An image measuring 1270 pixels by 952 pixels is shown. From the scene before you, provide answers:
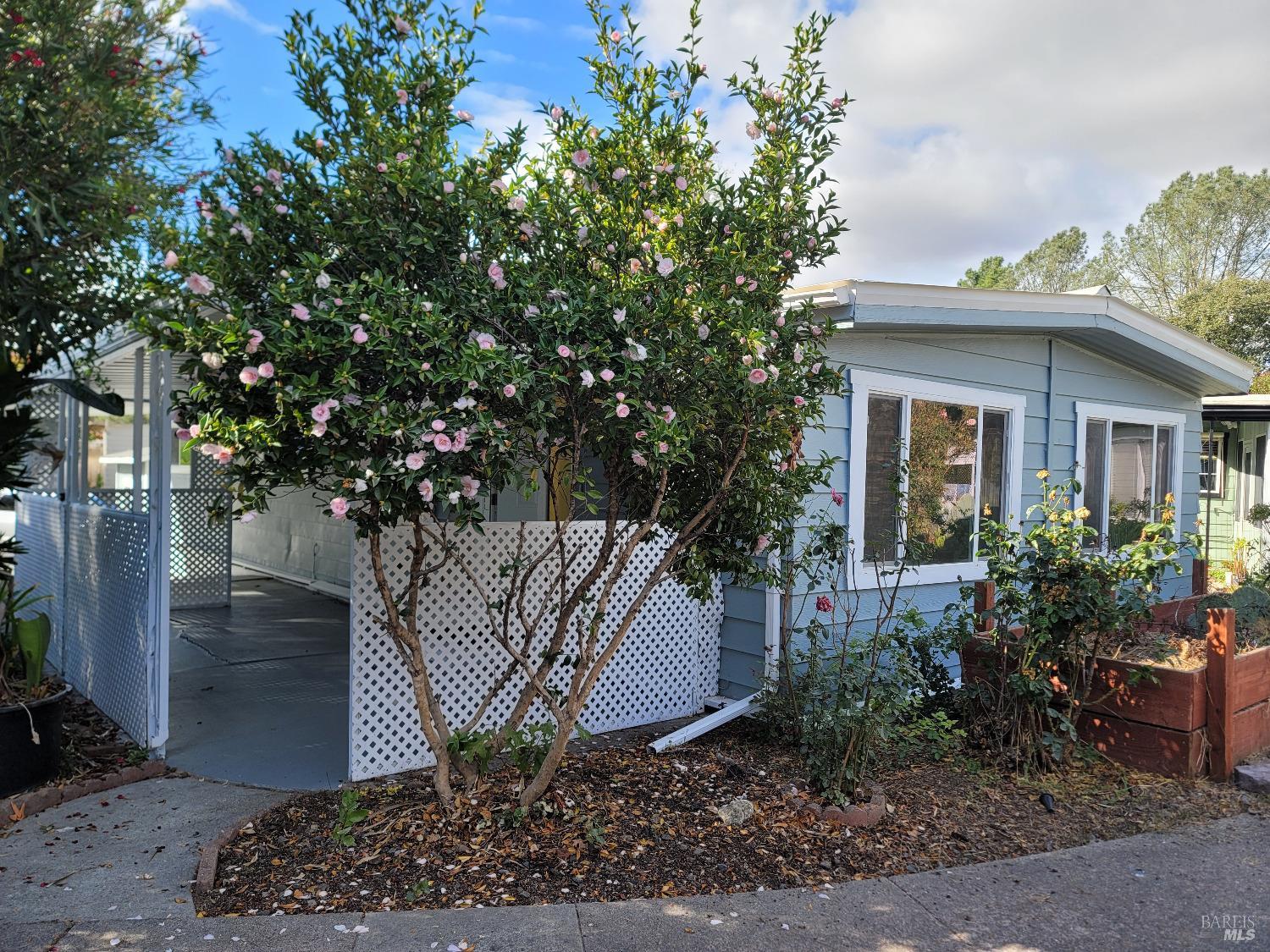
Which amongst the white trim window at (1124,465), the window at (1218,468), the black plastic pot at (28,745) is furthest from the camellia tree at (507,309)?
the window at (1218,468)

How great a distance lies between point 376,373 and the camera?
297cm

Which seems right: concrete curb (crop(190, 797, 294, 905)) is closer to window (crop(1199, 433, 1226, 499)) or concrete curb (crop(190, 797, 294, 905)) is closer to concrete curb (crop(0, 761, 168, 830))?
concrete curb (crop(0, 761, 168, 830))

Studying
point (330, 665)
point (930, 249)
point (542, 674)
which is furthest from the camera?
point (930, 249)

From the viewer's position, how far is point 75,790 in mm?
4074

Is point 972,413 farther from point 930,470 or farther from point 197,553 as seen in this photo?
point 197,553

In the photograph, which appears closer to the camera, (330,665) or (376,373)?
(376,373)

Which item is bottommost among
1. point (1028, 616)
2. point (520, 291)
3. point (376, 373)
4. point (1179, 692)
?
point (1179, 692)

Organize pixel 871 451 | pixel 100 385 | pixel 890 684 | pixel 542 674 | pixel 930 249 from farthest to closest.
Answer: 1. pixel 930 249
2. pixel 100 385
3. pixel 871 451
4. pixel 890 684
5. pixel 542 674

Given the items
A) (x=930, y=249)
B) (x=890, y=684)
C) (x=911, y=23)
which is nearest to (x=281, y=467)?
(x=890, y=684)

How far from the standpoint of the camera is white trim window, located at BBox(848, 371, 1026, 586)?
5.51 m

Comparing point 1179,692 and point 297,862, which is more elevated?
point 1179,692

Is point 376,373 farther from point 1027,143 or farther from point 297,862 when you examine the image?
point 1027,143

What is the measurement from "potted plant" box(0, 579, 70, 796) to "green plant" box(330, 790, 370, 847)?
1.71 meters

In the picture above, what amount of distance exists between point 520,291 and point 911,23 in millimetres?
6814
